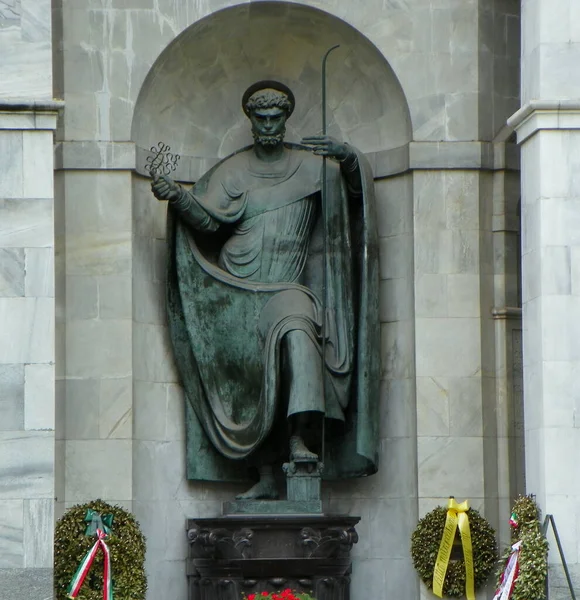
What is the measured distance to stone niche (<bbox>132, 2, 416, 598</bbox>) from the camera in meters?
18.5

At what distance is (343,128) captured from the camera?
→ 1942 centimetres

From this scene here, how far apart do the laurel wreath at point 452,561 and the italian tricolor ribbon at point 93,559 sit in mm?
3029

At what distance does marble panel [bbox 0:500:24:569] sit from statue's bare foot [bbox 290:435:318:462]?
298cm

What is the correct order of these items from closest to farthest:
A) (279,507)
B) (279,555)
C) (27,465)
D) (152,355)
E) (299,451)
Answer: (27,465)
(279,555)
(279,507)
(299,451)
(152,355)

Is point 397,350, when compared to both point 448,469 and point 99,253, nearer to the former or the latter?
point 448,469

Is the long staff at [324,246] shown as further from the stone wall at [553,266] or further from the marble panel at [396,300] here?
the stone wall at [553,266]

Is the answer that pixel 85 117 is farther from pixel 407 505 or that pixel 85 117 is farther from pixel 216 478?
pixel 407 505

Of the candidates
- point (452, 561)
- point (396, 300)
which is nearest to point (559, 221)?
point (396, 300)

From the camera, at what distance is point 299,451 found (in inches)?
702

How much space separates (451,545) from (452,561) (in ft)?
0.77

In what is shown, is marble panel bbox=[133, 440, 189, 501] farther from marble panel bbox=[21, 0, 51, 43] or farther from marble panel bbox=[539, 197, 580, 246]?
marble panel bbox=[539, 197, 580, 246]

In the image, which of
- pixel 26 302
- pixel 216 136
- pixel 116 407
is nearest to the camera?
pixel 26 302

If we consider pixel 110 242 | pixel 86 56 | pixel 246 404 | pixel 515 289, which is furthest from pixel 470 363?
pixel 86 56

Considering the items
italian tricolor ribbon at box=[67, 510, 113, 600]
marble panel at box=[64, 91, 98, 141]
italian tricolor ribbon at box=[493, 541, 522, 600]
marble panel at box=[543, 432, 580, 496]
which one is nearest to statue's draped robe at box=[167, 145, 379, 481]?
marble panel at box=[64, 91, 98, 141]
